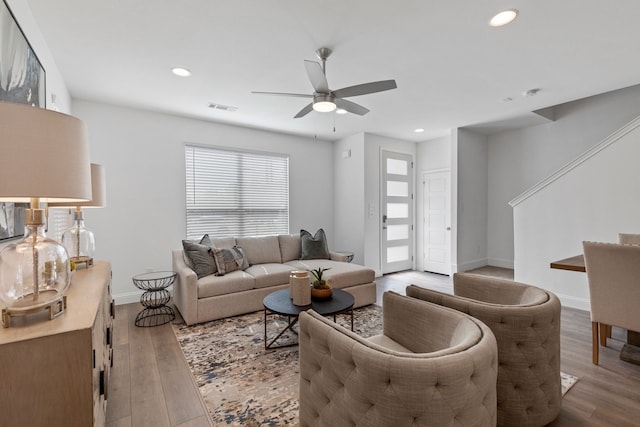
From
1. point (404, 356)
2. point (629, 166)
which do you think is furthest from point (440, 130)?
point (404, 356)

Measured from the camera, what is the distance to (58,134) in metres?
0.96

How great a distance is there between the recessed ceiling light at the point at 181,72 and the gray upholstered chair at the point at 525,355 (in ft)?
9.75

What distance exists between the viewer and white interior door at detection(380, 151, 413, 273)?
5.59 metres

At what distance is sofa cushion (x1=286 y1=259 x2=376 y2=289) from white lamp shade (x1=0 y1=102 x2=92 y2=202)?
2.99m

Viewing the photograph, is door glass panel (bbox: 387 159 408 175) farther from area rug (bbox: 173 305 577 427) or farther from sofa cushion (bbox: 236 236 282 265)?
area rug (bbox: 173 305 577 427)

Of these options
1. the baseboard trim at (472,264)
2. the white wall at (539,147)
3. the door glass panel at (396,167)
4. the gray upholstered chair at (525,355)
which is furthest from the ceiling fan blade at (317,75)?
the white wall at (539,147)

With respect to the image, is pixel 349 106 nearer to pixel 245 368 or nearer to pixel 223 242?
pixel 245 368

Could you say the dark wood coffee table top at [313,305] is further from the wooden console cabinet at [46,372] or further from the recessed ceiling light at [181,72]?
the recessed ceiling light at [181,72]

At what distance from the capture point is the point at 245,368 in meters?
2.38

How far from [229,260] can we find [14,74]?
2521 mm

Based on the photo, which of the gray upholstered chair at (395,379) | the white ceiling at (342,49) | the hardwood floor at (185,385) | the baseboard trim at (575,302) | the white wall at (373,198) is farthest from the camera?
the white wall at (373,198)

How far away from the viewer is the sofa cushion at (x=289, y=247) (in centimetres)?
457

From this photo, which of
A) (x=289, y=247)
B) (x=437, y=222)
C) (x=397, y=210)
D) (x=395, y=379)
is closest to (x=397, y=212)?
(x=397, y=210)

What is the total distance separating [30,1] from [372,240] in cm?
480
